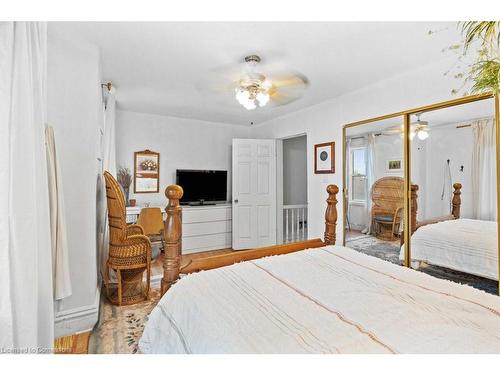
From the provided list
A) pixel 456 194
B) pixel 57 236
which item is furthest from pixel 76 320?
pixel 456 194

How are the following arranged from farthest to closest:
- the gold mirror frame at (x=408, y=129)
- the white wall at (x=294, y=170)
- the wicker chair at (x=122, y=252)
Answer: the white wall at (x=294, y=170) < the wicker chair at (x=122, y=252) < the gold mirror frame at (x=408, y=129)

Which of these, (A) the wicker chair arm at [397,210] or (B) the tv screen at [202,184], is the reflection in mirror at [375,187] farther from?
(B) the tv screen at [202,184]

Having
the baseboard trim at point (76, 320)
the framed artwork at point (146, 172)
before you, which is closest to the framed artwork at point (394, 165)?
the baseboard trim at point (76, 320)

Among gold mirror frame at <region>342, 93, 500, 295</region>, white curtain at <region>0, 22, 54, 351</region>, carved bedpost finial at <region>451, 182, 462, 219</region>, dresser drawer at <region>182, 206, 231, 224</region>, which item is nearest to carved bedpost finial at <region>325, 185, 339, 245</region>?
gold mirror frame at <region>342, 93, 500, 295</region>

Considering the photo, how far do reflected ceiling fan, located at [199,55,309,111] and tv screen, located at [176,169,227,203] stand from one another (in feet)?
6.11

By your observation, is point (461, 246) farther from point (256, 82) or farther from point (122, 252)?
point (122, 252)

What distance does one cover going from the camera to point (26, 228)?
1.01 metres

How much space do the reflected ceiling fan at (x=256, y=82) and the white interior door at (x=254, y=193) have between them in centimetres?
149

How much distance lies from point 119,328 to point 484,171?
11.1ft

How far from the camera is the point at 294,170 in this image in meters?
6.05

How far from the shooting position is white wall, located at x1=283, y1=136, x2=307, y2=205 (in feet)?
19.4

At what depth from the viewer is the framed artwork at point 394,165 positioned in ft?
8.87
